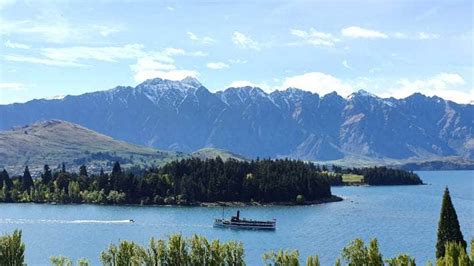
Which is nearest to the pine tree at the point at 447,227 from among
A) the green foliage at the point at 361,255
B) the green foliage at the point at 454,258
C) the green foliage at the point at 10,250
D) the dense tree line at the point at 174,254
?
the green foliage at the point at 454,258

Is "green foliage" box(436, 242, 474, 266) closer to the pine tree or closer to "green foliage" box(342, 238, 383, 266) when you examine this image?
"green foliage" box(342, 238, 383, 266)

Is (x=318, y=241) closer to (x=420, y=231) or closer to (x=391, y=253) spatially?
(x=391, y=253)

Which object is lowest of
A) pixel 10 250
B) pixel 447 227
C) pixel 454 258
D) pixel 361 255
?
pixel 454 258

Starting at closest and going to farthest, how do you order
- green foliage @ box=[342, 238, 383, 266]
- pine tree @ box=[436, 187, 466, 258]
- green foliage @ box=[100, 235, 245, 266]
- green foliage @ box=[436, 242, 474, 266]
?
green foliage @ box=[436, 242, 474, 266] → green foliage @ box=[342, 238, 383, 266] → green foliage @ box=[100, 235, 245, 266] → pine tree @ box=[436, 187, 466, 258]

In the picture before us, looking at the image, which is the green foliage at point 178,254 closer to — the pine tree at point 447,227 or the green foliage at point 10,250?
the green foliage at point 10,250

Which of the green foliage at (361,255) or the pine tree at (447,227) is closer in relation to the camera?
the green foliage at (361,255)

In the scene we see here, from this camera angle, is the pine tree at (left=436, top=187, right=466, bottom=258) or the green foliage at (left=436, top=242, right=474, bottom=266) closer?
the green foliage at (left=436, top=242, right=474, bottom=266)

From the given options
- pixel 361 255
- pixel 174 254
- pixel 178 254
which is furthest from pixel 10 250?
pixel 361 255

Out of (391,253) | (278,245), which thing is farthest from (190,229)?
(391,253)

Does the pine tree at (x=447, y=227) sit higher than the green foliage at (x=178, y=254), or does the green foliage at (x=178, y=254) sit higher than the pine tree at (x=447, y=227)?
the pine tree at (x=447, y=227)

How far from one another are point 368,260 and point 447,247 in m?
10.6

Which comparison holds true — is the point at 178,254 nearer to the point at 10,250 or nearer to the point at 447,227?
the point at 10,250

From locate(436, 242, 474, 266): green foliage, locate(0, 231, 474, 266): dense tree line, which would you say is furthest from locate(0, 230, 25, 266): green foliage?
locate(436, 242, 474, 266): green foliage

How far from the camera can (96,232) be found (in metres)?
187
